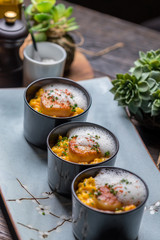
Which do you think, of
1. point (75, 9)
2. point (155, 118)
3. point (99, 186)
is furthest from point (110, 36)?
point (99, 186)

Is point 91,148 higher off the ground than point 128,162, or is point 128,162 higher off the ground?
point 91,148

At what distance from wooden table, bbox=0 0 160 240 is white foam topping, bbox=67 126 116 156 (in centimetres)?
64

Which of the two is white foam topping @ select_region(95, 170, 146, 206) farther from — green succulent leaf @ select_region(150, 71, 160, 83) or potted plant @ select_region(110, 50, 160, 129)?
green succulent leaf @ select_region(150, 71, 160, 83)

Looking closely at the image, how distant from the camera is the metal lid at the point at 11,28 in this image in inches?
72.4

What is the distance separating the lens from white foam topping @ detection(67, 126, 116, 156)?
1.42 metres

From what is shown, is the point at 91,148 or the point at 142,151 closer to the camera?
the point at 91,148

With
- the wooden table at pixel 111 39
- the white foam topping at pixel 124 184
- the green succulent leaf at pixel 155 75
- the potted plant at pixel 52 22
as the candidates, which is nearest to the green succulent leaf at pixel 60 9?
the potted plant at pixel 52 22

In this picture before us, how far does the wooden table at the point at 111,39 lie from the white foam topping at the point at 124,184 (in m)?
0.89

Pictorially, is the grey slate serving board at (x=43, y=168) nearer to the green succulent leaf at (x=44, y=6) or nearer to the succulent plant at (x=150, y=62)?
the succulent plant at (x=150, y=62)

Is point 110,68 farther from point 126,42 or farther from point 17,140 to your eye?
point 17,140

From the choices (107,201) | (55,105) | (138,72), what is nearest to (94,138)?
(55,105)

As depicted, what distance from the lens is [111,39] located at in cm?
234

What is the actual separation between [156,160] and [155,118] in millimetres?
188

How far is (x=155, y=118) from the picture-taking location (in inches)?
68.2
